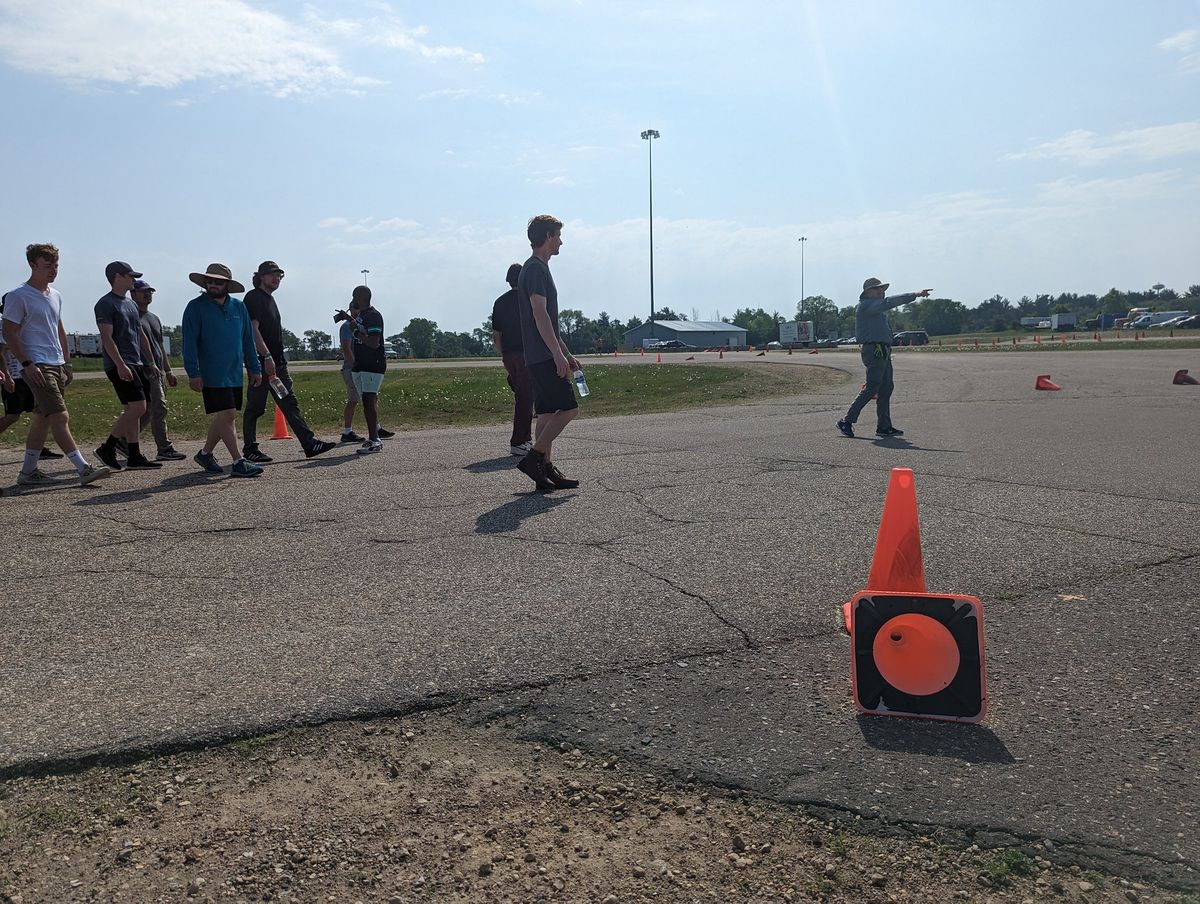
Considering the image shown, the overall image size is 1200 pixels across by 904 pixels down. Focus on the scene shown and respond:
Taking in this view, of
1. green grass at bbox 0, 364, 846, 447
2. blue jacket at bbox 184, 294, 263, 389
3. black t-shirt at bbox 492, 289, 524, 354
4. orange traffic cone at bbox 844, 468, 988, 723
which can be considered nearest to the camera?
orange traffic cone at bbox 844, 468, 988, 723

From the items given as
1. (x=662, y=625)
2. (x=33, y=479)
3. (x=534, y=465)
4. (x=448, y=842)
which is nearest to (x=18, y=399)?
(x=33, y=479)

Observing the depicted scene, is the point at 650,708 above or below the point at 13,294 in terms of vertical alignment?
below

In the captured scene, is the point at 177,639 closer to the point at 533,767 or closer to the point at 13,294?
the point at 533,767

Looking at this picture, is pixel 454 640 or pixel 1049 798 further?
pixel 454 640

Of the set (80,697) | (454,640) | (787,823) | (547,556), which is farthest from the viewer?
(547,556)

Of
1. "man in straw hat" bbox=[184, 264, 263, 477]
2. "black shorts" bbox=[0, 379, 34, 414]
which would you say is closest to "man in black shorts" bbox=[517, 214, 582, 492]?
"man in straw hat" bbox=[184, 264, 263, 477]

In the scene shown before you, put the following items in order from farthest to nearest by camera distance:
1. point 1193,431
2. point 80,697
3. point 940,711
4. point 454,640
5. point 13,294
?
point 1193,431 < point 13,294 < point 454,640 < point 80,697 < point 940,711

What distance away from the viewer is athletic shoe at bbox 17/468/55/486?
25.9 ft

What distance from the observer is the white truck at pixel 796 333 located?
3679 inches

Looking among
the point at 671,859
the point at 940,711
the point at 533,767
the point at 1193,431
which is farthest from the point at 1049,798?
the point at 1193,431

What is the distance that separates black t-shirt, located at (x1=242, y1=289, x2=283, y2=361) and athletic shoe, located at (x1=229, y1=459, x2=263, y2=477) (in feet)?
5.19

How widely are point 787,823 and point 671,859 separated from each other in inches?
13.7

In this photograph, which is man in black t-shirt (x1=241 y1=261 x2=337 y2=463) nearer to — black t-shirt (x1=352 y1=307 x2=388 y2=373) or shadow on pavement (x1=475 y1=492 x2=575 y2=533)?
black t-shirt (x1=352 y1=307 x2=388 y2=373)

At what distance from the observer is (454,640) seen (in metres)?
3.74
